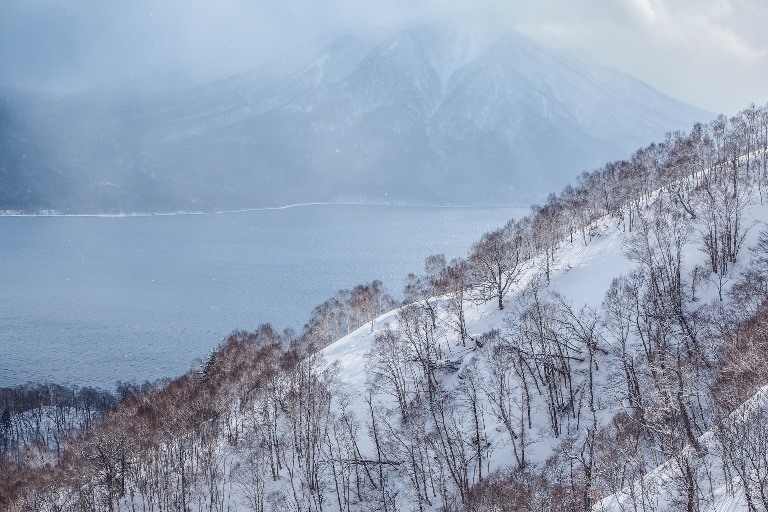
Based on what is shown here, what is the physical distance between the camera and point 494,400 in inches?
1982

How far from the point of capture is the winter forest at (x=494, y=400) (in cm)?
3703

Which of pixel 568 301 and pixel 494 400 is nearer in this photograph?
pixel 494 400

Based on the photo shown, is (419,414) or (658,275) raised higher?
(658,275)

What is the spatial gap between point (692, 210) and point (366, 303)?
62.0 meters

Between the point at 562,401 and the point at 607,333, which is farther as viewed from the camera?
the point at 607,333

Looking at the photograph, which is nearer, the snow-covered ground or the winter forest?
the winter forest

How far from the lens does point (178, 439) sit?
60625mm

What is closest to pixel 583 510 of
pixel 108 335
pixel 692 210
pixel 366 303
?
pixel 692 210

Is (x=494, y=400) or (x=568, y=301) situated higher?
(x=568, y=301)

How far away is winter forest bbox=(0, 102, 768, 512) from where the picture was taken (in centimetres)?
3703

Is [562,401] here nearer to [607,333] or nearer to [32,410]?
[607,333]

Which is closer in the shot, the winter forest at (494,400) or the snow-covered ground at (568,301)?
the winter forest at (494,400)

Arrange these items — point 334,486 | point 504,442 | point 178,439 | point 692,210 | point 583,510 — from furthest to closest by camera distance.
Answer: point 692,210
point 178,439
point 334,486
point 504,442
point 583,510

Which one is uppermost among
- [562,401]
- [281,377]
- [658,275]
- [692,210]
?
[692,210]
